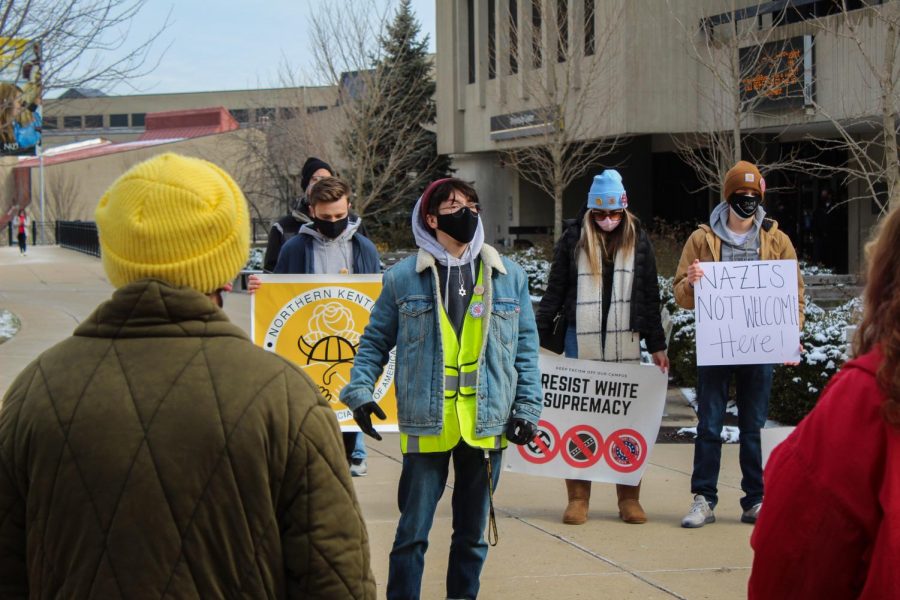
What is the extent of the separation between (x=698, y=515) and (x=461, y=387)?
2429 millimetres

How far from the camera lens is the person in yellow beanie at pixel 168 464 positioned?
7.18 ft

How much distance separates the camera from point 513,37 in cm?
3139

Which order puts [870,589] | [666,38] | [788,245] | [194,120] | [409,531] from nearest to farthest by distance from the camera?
[870,589] → [409,531] → [788,245] → [666,38] → [194,120]

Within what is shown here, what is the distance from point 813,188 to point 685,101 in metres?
4.33

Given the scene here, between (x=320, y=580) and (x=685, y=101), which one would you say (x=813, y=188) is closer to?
(x=685, y=101)

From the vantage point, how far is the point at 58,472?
2.20 meters

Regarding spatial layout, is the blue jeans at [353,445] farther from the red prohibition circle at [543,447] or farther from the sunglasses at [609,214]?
the sunglasses at [609,214]

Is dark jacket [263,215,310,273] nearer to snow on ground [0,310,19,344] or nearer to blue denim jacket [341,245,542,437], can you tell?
blue denim jacket [341,245,542,437]

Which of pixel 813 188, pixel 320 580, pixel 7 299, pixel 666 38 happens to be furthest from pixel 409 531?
pixel 813 188

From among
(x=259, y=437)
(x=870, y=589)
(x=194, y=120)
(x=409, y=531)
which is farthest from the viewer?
(x=194, y=120)

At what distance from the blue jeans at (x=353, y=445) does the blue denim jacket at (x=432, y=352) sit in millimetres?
2652

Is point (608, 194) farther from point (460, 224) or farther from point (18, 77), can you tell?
point (18, 77)

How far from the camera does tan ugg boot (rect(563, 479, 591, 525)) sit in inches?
268

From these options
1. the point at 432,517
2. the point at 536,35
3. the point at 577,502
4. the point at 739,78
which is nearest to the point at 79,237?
the point at 536,35
